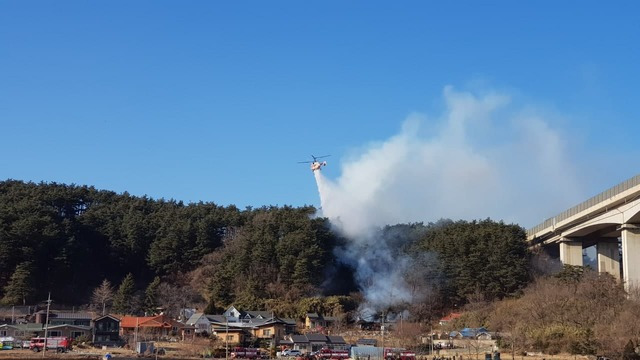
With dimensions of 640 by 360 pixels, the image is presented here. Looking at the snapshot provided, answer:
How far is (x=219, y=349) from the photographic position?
55062 millimetres

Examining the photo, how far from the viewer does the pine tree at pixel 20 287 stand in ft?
228

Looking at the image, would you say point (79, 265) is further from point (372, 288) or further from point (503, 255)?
point (503, 255)

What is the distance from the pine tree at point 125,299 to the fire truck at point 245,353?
2165 centimetres

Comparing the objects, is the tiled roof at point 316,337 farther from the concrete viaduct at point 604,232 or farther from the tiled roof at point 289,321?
the concrete viaduct at point 604,232

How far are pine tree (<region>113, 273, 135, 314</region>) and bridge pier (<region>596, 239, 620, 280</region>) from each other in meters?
44.7

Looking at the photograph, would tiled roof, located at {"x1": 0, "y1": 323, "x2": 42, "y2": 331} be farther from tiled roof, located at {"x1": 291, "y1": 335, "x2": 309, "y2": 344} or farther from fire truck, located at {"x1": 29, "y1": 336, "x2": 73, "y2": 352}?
tiled roof, located at {"x1": 291, "y1": 335, "x2": 309, "y2": 344}

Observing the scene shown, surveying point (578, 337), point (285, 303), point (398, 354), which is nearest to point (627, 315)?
point (578, 337)

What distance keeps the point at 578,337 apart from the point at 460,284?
21.8 meters

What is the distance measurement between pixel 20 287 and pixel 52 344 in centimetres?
1639

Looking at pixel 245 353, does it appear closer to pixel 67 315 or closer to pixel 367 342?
pixel 367 342

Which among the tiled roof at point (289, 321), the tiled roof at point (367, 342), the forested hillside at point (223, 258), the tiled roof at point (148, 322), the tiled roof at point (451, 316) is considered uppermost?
the forested hillside at point (223, 258)

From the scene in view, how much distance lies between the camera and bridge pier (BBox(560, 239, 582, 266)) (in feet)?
241

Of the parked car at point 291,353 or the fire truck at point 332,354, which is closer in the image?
the fire truck at point 332,354

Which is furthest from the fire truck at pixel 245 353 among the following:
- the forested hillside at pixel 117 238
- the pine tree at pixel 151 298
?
the pine tree at pixel 151 298
